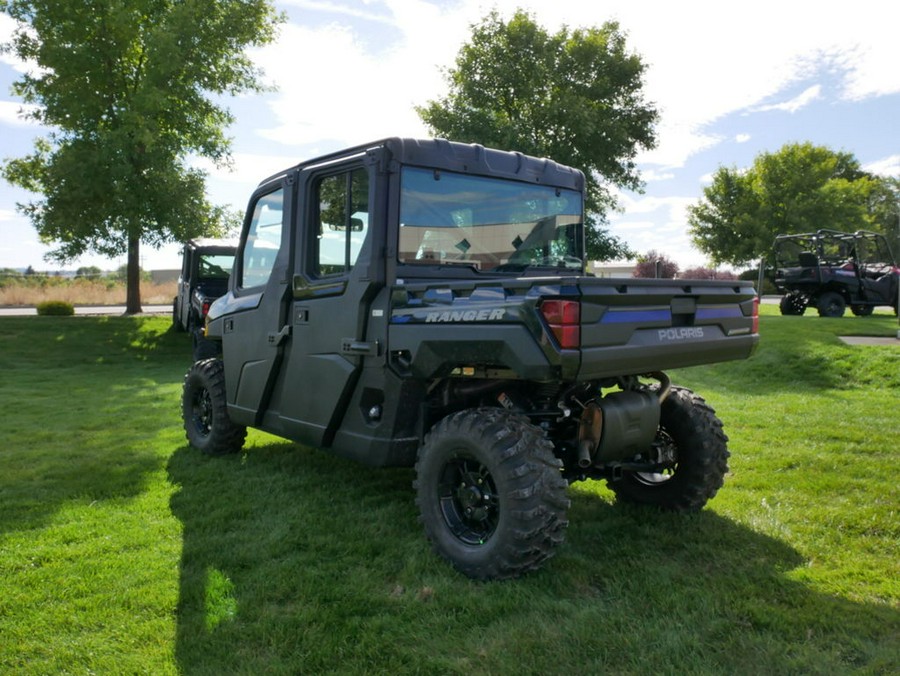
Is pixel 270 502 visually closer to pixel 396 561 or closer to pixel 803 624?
pixel 396 561

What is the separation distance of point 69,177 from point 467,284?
17.6m

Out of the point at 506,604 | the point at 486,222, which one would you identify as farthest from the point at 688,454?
the point at 486,222

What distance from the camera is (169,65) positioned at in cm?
1817

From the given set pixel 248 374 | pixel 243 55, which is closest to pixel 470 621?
pixel 248 374

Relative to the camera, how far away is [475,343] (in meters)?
3.61

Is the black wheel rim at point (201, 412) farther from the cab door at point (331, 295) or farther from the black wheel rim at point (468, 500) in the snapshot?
the black wheel rim at point (468, 500)

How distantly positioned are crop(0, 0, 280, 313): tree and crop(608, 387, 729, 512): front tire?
16.6 m

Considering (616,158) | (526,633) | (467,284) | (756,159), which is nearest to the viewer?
(526,633)

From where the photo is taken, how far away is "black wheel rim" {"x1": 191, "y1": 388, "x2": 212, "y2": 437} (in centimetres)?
665

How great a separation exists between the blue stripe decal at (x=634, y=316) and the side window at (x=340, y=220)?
1644 millimetres

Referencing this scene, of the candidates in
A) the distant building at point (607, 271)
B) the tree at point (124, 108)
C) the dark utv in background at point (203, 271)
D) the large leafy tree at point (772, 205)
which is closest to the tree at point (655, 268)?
the distant building at point (607, 271)

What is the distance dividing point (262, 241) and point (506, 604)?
3385 mm

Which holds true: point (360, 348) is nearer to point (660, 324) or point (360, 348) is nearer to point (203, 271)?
point (660, 324)

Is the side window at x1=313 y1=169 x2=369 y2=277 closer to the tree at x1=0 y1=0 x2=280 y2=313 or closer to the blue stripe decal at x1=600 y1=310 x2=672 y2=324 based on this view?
the blue stripe decal at x1=600 y1=310 x2=672 y2=324
